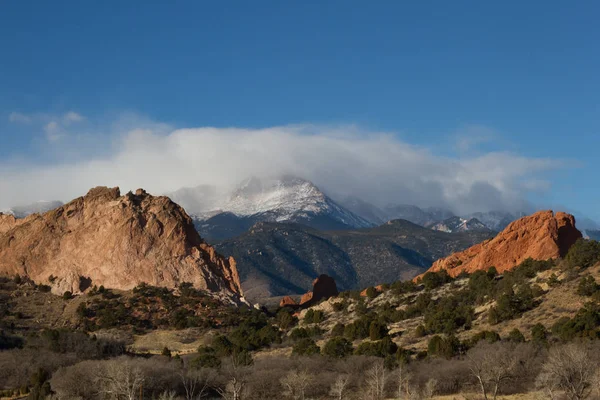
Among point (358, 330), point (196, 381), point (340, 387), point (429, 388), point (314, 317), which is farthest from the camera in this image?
point (314, 317)

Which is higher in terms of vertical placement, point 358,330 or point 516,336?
point 358,330

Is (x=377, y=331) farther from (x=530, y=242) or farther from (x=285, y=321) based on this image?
(x=530, y=242)

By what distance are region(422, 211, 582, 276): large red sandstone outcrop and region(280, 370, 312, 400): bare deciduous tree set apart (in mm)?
47449

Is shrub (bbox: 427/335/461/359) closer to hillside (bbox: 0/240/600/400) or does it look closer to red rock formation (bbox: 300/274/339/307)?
hillside (bbox: 0/240/600/400)

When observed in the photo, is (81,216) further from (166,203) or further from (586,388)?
(586,388)

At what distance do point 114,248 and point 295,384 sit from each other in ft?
198

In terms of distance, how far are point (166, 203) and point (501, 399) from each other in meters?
74.9

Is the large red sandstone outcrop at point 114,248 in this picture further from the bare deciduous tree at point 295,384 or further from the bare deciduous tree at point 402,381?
the bare deciduous tree at point 402,381

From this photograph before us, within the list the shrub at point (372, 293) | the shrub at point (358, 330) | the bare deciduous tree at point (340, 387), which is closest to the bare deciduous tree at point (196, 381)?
the bare deciduous tree at point (340, 387)

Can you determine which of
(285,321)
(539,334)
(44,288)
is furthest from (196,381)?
(44,288)

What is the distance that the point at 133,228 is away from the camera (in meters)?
113

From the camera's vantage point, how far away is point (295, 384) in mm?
59156

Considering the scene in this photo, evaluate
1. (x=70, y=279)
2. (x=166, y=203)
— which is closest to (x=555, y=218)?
(x=166, y=203)

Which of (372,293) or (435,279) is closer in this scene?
(435,279)
